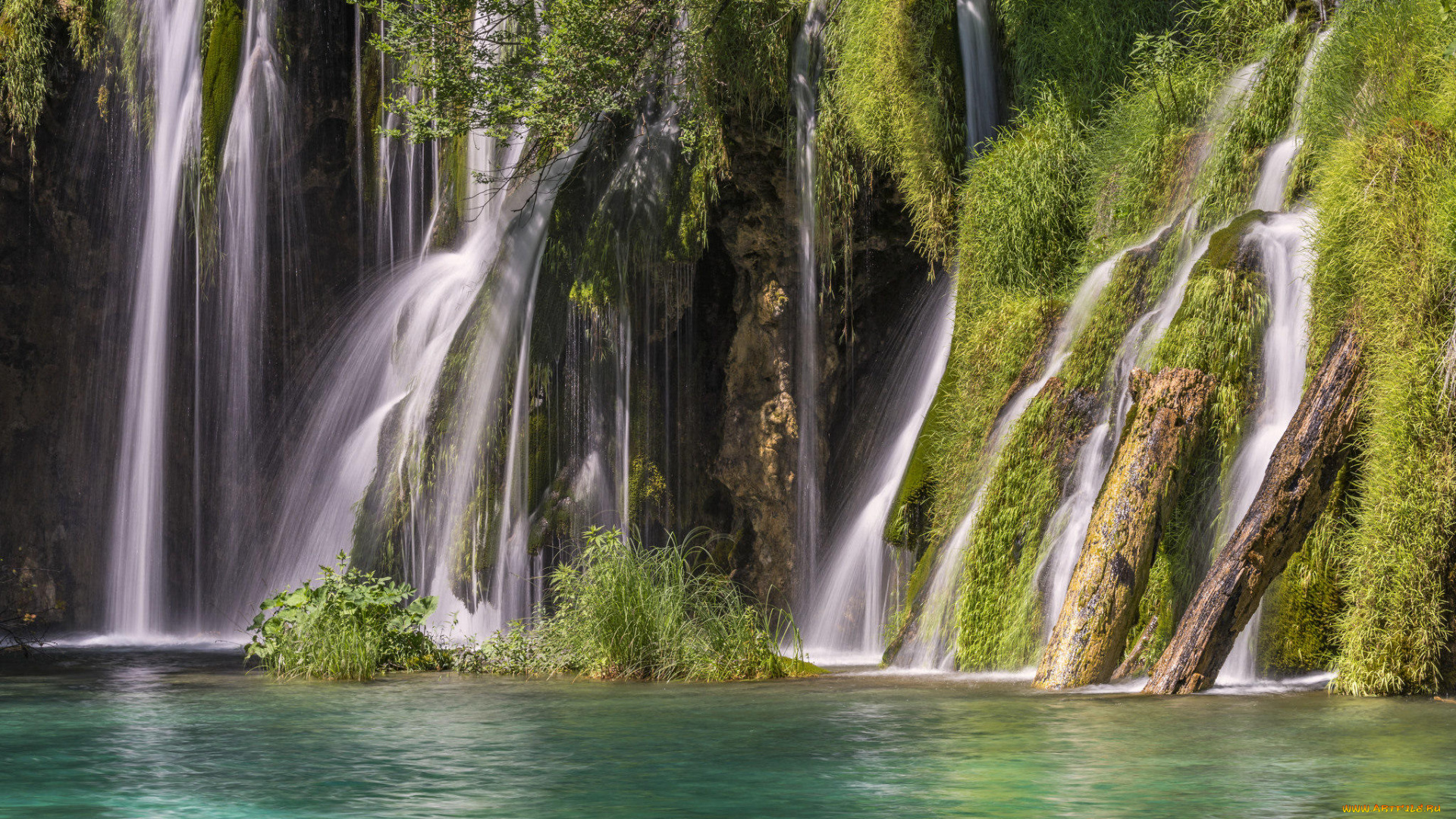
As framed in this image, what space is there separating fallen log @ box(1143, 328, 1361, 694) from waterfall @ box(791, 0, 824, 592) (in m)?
7.13

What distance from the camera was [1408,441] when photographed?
817cm

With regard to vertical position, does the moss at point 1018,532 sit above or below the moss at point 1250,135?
below

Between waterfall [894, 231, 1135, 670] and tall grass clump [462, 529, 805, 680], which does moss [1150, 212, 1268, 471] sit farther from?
tall grass clump [462, 529, 805, 680]

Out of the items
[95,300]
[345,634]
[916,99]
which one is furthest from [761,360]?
[95,300]

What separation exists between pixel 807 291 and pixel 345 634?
679 cm

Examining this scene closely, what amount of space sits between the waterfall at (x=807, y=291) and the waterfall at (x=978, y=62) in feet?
4.94

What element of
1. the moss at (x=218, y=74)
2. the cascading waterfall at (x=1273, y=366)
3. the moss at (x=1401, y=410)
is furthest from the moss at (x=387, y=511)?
the moss at (x=1401, y=410)

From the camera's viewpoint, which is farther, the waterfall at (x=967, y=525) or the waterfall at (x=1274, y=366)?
the waterfall at (x=967, y=525)

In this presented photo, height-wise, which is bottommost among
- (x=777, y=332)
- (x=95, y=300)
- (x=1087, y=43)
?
(x=777, y=332)

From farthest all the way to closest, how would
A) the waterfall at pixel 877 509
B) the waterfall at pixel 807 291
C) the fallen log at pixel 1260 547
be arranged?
the waterfall at pixel 807 291, the waterfall at pixel 877 509, the fallen log at pixel 1260 547

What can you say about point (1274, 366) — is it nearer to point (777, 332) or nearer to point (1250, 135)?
point (1250, 135)

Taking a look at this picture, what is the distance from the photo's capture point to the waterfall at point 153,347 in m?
19.5

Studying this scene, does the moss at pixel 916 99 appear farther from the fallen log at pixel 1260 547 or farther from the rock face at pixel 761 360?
the fallen log at pixel 1260 547

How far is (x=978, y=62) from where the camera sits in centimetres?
1454
